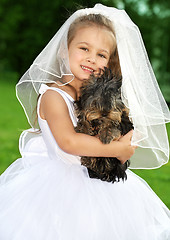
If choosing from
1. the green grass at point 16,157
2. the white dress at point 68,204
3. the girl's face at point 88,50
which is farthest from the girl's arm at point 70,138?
the green grass at point 16,157

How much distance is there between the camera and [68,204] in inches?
121

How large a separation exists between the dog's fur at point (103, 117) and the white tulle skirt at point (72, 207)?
177mm

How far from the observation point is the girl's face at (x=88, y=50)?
3480 mm

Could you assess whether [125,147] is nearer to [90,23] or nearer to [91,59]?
[91,59]

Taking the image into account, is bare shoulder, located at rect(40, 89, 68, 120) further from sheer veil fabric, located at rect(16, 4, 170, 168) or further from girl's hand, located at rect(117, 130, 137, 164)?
girl's hand, located at rect(117, 130, 137, 164)

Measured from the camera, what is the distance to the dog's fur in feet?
9.75

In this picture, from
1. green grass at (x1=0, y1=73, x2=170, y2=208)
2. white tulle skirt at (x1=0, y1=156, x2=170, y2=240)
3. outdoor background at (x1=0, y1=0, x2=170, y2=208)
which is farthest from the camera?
outdoor background at (x1=0, y1=0, x2=170, y2=208)

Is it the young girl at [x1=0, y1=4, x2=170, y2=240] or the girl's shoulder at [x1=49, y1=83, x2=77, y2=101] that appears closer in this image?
the young girl at [x1=0, y1=4, x2=170, y2=240]

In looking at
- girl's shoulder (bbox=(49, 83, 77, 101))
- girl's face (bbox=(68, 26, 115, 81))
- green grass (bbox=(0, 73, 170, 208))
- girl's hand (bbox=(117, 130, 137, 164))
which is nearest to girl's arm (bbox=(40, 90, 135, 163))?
girl's hand (bbox=(117, 130, 137, 164))

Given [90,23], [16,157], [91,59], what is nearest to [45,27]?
[16,157]

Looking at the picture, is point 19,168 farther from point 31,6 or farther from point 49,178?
point 31,6

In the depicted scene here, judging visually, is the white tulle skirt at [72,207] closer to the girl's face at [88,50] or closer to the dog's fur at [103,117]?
the dog's fur at [103,117]

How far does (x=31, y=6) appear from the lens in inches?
1486

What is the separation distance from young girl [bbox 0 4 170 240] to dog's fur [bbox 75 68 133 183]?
0.08 m
